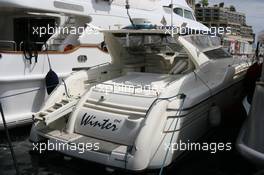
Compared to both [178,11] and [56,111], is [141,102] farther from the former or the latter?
[178,11]

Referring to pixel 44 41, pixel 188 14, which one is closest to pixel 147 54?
pixel 44 41

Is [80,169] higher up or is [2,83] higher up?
[2,83]

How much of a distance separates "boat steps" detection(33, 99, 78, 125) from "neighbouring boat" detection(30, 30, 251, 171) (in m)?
0.02

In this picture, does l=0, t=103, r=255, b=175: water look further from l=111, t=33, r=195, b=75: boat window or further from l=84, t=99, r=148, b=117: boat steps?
l=111, t=33, r=195, b=75: boat window

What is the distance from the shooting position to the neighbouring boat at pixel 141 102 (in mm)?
5320

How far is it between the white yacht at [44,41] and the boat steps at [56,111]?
4.97 ft

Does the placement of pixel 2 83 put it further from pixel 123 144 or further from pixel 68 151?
pixel 123 144

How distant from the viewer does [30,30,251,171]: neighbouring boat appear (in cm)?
532

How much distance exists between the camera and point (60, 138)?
5836 millimetres

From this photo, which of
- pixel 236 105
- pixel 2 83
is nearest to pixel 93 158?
pixel 2 83

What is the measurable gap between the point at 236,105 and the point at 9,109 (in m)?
4.88

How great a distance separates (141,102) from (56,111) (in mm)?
1432

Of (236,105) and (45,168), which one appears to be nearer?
(45,168)

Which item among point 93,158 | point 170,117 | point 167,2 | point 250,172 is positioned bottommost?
point 250,172
